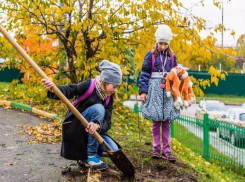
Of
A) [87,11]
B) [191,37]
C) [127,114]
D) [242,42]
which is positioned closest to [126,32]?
[87,11]

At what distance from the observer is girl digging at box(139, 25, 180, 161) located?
4062 millimetres

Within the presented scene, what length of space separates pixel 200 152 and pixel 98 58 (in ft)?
11.9

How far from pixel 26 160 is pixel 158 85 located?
74.9 inches

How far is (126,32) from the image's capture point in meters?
6.97

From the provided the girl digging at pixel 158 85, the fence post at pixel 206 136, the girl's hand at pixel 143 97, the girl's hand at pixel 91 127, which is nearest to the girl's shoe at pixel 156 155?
the girl digging at pixel 158 85

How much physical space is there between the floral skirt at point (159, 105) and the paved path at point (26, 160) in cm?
115

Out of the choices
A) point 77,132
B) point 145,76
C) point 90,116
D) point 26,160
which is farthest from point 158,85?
point 26,160

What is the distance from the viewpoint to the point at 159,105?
13.3 ft

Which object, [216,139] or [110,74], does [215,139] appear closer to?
[216,139]

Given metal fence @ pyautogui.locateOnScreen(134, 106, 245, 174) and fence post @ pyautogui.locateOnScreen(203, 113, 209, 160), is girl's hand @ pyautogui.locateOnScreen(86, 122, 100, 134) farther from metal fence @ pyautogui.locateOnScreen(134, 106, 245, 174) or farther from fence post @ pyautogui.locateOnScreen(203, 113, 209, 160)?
fence post @ pyautogui.locateOnScreen(203, 113, 209, 160)

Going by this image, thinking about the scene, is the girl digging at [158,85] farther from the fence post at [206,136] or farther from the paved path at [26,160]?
the fence post at [206,136]

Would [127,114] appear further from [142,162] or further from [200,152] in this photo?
[142,162]

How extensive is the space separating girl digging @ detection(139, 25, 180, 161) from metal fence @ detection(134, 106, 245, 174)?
3.78 m

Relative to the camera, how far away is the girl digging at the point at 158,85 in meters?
4.06
